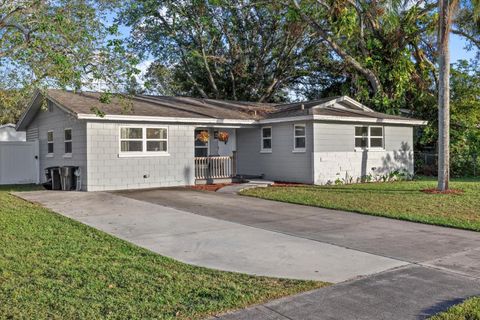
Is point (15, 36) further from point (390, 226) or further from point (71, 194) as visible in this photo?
point (390, 226)

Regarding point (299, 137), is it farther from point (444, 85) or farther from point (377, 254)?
point (377, 254)

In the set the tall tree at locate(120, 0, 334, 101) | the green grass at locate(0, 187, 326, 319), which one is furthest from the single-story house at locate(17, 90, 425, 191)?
the tall tree at locate(120, 0, 334, 101)

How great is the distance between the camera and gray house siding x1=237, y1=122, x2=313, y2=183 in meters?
18.0

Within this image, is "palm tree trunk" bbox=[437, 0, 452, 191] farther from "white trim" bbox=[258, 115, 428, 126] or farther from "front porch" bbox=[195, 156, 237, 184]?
"front porch" bbox=[195, 156, 237, 184]

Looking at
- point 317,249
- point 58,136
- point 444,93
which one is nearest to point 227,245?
point 317,249

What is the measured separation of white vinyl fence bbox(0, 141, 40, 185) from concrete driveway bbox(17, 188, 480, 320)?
870cm

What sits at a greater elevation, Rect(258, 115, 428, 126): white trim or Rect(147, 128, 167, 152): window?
Rect(258, 115, 428, 126): white trim

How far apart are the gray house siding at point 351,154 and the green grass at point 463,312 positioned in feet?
42.9

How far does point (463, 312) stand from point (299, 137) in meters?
14.0

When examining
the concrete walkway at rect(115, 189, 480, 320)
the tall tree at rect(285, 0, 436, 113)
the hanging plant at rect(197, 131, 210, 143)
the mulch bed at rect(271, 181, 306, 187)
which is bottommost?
the concrete walkway at rect(115, 189, 480, 320)

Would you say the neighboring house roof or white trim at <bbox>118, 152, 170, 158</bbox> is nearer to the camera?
the neighboring house roof

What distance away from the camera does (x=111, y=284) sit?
529 centimetres

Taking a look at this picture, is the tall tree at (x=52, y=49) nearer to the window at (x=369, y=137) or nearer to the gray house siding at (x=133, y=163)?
the gray house siding at (x=133, y=163)

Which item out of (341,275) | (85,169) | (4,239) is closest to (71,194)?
(85,169)
